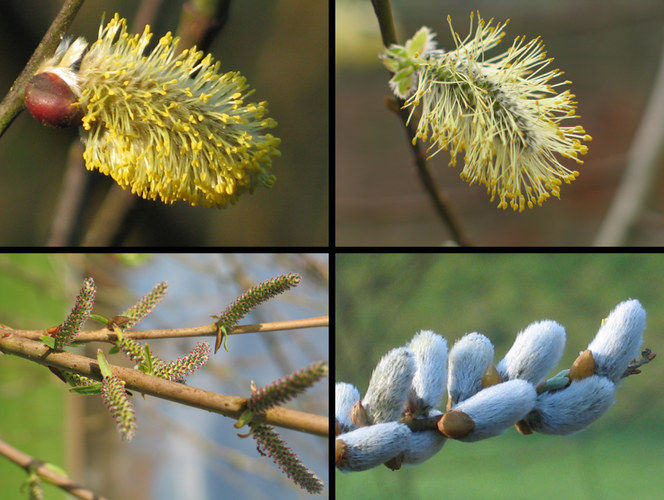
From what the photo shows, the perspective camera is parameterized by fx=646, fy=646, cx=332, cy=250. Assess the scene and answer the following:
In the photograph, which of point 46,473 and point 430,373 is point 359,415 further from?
point 46,473

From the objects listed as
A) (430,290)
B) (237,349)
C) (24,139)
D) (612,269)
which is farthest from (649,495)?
(24,139)

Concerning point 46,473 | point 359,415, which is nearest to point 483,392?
point 359,415

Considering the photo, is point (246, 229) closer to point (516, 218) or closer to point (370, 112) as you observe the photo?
point (370, 112)

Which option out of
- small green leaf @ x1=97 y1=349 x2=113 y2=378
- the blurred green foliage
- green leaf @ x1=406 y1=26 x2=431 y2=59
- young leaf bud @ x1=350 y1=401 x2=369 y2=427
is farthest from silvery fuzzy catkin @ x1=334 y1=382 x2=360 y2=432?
the blurred green foliage

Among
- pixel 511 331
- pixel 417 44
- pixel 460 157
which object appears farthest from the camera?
pixel 511 331

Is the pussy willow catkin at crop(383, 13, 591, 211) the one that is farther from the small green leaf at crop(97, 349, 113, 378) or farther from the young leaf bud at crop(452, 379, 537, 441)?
the small green leaf at crop(97, 349, 113, 378)
